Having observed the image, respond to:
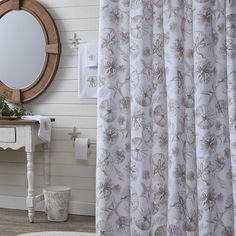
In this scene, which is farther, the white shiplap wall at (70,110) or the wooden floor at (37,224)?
the white shiplap wall at (70,110)

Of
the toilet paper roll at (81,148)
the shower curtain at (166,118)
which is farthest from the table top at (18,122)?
the shower curtain at (166,118)

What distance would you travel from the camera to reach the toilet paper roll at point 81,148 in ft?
11.0

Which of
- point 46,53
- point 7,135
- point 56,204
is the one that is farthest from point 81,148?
point 46,53

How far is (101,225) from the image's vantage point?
2.18 meters

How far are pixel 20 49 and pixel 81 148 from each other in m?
1.14

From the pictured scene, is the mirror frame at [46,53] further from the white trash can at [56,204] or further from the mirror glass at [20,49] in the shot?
the white trash can at [56,204]

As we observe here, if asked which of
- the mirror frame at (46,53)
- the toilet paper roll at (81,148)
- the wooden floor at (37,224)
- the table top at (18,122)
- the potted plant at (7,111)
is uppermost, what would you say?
the mirror frame at (46,53)

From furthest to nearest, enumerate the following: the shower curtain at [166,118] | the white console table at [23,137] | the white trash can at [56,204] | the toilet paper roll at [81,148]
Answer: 1. the toilet paper roll at [81,148]
2. the white trash can at [56,204]
3. the white console table at [23,137]
4. the shower curtain at [166,118]

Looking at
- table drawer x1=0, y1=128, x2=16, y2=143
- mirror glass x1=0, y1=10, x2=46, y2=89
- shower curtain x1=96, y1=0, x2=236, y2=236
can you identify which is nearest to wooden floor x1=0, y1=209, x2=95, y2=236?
table drawer x1=0, y1=128, x2=16, y2=143

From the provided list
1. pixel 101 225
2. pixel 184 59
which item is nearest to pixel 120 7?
pixel 184 59

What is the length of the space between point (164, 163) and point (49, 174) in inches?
65.2

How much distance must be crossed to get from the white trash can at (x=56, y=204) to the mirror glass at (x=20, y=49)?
1.08m

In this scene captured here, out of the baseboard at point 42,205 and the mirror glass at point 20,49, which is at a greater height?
the mirror glass at point 20,49

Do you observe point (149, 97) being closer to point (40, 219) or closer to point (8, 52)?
point (40, 219)
